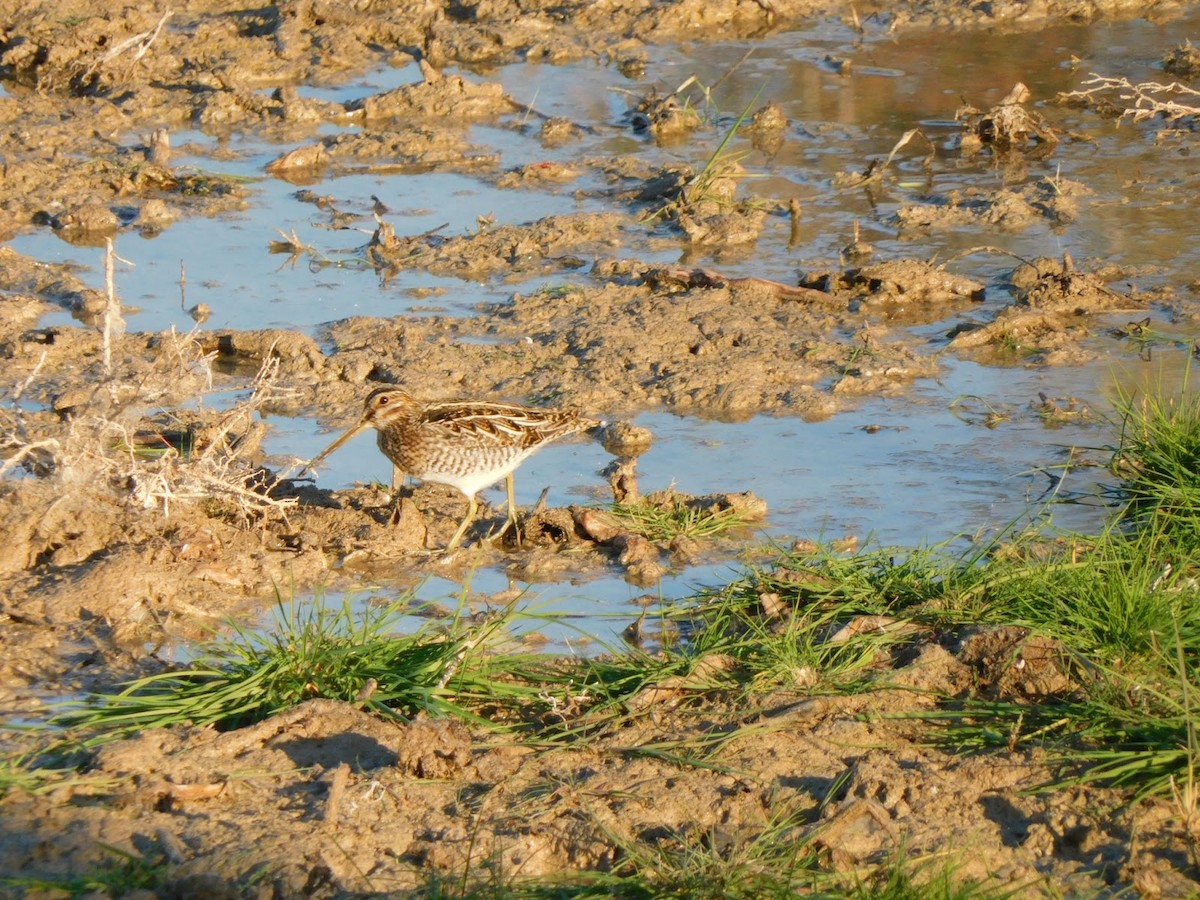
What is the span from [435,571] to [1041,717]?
2.60 meters

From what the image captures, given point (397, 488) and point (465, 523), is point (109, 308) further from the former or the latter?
point (465, 523)

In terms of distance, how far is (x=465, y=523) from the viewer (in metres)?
6.50

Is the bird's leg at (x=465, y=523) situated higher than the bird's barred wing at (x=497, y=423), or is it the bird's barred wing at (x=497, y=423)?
Result: the bird's barred wing at (x=497, y=423)

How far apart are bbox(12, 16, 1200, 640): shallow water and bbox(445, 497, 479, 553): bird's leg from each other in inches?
9.9

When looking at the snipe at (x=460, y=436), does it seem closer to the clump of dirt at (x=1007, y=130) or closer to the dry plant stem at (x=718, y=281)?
the dry plant stem at (x=718, y=281)

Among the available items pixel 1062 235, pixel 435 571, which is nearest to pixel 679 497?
pixel 435 571

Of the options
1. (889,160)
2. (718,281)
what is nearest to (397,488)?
(718,281)

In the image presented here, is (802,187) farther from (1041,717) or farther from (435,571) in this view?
(1041,717)

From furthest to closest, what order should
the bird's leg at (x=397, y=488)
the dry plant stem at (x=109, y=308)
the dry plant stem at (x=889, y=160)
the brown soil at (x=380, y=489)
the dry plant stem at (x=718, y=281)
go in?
the dry plant stem at (x=889, y=160) → the dry plant stem at (x=718, y=281) → the bird's leg at (x=397, y=488) → the dry plant stem at (x=109, y=308) → the brown soil at (x=380, y=489)

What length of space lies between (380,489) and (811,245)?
3858 millimetres

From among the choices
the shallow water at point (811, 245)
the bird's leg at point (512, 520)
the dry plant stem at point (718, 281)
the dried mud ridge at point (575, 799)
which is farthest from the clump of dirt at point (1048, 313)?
the dried mud ridge at point (575, 799)

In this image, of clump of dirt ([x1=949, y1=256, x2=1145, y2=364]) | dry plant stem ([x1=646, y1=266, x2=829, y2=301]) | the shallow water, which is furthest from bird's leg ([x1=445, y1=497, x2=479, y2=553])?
clump of dirt ([x1=949, y1=256, x2=1145, y2=364])

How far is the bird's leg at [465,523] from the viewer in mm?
6430

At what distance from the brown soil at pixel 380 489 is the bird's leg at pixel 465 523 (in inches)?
4.8
